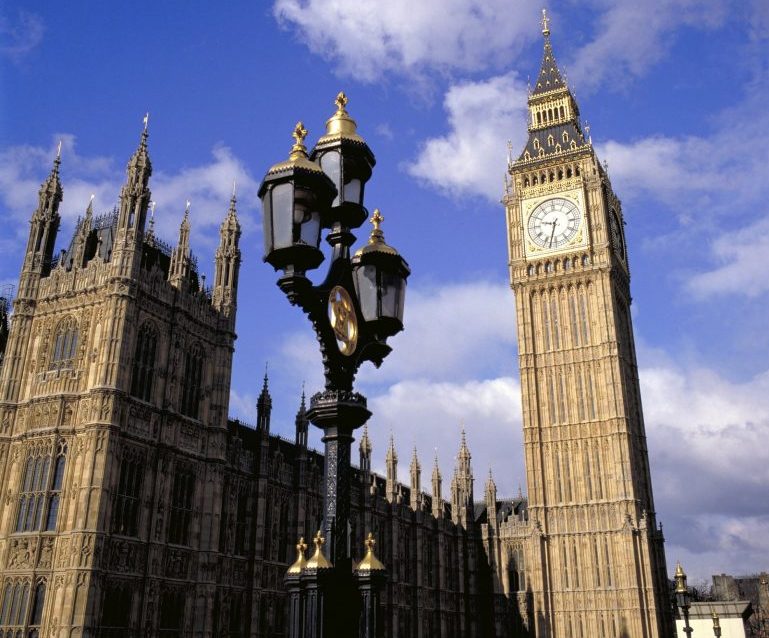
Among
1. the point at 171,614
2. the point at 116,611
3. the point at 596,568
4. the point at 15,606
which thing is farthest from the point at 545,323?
the point at 15,606

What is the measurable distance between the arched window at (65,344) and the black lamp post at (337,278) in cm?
2520

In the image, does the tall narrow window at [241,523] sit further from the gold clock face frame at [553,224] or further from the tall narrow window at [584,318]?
the gold clock face frame at [553,224]

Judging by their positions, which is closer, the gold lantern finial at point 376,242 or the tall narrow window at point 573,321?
the gold lantern finial at point 376,242

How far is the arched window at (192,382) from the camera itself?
34.9 metres

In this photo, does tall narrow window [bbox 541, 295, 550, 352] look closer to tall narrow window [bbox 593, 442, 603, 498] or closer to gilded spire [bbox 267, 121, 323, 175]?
tall narrow window [bbox 593, 442, 603, 498]

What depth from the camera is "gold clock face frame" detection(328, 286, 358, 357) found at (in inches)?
363

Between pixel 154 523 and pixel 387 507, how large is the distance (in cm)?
2662

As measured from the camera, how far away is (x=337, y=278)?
9406 millimetres

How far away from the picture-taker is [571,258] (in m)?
66.8

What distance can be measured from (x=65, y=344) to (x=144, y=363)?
3282mm

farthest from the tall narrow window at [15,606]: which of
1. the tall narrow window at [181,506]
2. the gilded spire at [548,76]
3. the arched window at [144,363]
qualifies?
the gilded spire at [548,76]

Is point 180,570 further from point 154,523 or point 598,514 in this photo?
point 598,514

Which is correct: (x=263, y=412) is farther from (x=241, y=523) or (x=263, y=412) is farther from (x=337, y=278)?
(x=337, y=278)

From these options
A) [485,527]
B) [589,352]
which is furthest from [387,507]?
[589,352]
